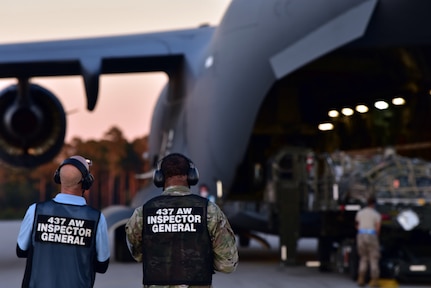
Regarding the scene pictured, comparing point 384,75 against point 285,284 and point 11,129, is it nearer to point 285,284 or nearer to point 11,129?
point 285,284

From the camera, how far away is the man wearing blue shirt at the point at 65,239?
16.7 ft

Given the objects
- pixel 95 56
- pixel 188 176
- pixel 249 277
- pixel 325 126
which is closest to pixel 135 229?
pixel 188 176

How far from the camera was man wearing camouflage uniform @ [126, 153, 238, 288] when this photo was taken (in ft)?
17.1

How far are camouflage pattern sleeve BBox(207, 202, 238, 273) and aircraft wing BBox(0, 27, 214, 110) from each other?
40.5ft

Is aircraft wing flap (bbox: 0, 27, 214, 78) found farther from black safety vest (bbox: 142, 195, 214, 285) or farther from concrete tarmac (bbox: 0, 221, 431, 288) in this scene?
black safety vest (bbox: 142, 195, 214, 285)

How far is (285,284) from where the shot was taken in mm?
12773

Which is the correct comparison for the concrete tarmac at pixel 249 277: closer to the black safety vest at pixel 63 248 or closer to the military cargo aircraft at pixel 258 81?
the military cargo aircraft at pixel 258 81

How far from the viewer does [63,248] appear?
5.13 metres

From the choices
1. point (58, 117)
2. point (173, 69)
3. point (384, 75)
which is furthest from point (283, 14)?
point (58, 117)

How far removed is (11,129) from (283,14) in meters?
7.20

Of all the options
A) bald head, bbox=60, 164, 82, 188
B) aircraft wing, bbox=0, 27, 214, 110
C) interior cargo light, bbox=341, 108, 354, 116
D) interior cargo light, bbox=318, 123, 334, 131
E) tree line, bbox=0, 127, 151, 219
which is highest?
tree line, bbox=0, 127, 151, 219

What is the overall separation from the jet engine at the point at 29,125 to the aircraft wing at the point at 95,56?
0.48m

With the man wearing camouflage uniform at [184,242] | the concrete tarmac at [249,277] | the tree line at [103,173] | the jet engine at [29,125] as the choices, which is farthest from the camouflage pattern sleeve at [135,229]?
the tree line at [103,173]

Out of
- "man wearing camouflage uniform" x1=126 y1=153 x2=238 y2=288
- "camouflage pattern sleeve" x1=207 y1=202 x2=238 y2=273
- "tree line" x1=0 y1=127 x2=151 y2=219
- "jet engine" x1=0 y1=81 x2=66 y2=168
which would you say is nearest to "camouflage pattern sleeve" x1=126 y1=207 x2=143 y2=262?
"man wearing camouflage uniform" x1=126 y1=153 x2=238 y2=288
